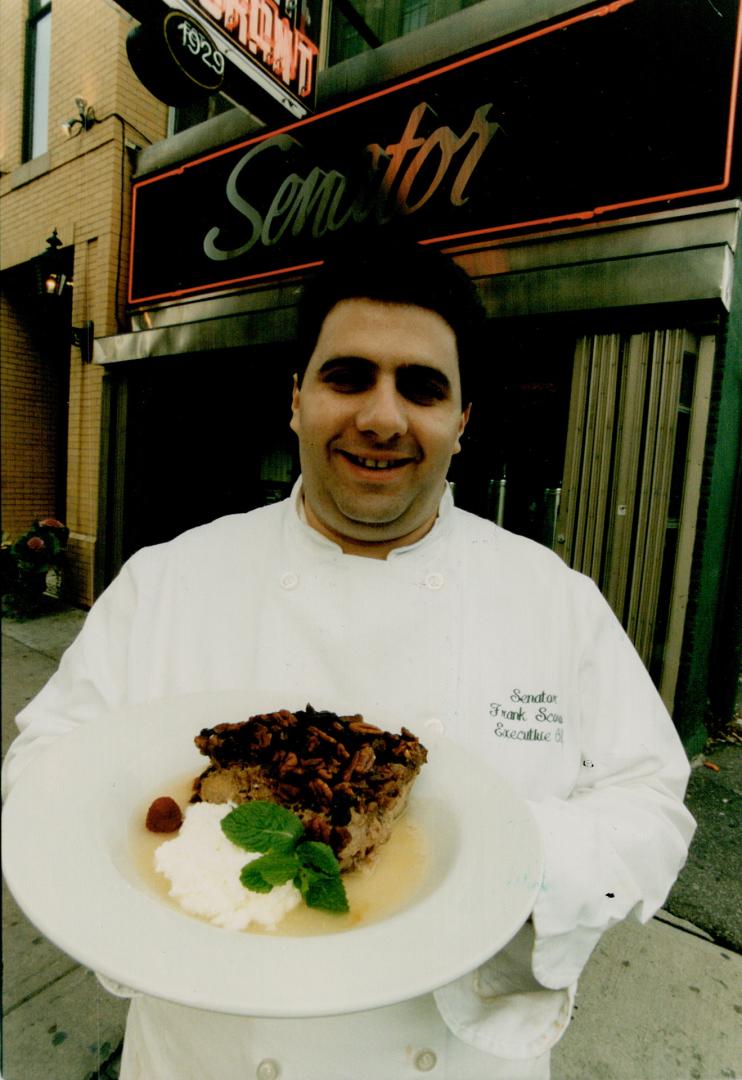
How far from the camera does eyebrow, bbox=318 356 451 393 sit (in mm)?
1411

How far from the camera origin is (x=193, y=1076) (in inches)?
48.4

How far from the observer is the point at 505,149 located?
4.10 meters

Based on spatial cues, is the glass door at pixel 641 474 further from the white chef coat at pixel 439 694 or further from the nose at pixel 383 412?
the nose at pixel 383 412

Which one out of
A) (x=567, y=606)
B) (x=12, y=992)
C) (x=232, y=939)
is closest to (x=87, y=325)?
(x=12, y=992)

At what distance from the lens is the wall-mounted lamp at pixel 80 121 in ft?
12.1

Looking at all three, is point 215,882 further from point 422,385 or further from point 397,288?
point 397,288

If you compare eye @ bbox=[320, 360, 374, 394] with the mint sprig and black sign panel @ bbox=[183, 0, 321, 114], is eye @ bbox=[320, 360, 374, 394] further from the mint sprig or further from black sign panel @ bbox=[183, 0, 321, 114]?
black sign panel @ bbox=[183, 0, 321, 114]

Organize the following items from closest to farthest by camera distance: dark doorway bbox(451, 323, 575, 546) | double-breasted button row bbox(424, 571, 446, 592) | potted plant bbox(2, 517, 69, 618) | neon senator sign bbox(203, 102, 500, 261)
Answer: double-breasted button row bbox(424, 571, 446, 592)
neon senator sign bbox(203, 102, 500, 261)
dark doorway bbox(451, 323, 575, 546)
potted plant bbox(2, 517, 69, 618)

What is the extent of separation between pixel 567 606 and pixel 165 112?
6.78 metres

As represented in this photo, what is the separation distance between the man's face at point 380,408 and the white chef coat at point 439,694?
7.4 inches

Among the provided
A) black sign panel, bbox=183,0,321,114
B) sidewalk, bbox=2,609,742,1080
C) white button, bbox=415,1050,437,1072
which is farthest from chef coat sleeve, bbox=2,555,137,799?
black sign panel, bbox=183,0,321,114

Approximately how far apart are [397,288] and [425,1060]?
1678 millimetres

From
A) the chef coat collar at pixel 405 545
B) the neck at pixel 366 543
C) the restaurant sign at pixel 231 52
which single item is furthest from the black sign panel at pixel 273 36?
the neck at pixel 366 543

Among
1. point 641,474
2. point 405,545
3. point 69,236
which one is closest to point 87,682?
point 405,545
